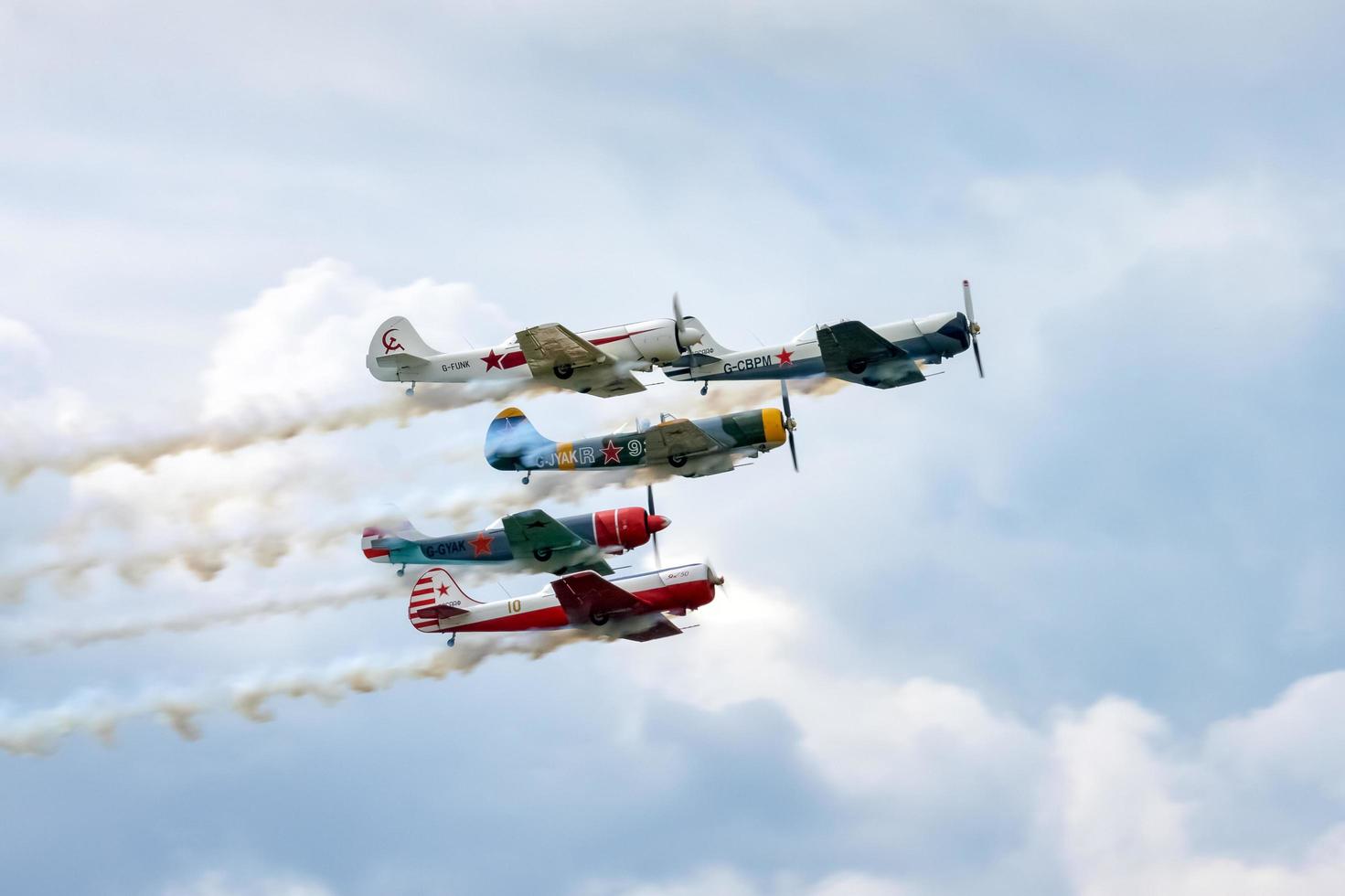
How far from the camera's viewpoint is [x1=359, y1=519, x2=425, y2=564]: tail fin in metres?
60.3

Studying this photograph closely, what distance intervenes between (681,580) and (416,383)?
33.2 ft

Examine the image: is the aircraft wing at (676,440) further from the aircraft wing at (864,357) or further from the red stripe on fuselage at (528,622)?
the red stripe on fuselage at (528,622)

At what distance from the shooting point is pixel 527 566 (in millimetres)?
57188

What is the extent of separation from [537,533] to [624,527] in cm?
286

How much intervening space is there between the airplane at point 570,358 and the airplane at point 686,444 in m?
1.50

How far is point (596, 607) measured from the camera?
175 feet

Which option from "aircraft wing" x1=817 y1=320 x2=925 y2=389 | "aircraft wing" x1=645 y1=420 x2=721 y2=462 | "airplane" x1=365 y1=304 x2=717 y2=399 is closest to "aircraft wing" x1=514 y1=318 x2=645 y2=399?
"airplane" x1=365 y1=304 x2=717 y2=399

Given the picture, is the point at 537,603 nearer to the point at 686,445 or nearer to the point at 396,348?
the point at 686,445

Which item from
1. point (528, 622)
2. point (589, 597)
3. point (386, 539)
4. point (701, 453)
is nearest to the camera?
point (589, 597)

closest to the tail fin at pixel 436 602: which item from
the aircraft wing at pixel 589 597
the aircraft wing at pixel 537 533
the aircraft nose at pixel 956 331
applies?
the aircraft wing at pixel 537 533

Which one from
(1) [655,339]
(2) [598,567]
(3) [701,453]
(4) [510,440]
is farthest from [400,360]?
(3) [701,453]

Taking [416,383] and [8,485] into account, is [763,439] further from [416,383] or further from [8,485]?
[8,485]

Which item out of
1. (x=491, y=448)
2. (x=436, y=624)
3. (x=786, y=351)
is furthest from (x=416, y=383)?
(x=786, y=351)

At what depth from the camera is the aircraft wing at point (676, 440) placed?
5581cm
